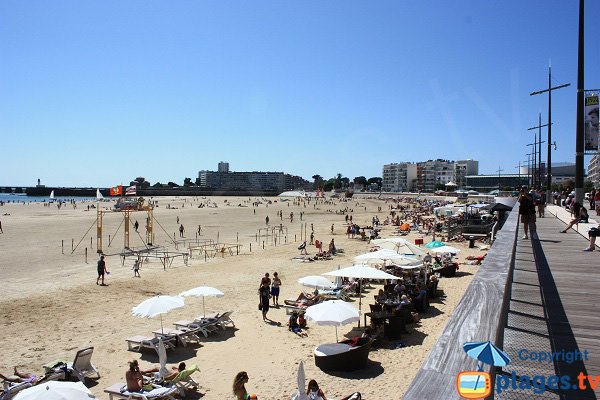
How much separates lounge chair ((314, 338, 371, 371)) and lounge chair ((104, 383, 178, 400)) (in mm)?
2994

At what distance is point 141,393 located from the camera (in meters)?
7.92

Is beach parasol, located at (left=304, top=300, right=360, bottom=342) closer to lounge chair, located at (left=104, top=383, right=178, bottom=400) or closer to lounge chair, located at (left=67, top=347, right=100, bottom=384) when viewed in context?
lounge chair, located at (left=104, top=383, right=178, bottom=400)

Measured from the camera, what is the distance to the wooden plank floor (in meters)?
3.67

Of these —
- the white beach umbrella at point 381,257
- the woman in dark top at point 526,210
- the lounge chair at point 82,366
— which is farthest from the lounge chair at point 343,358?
the white beach umbrella at point 381,257

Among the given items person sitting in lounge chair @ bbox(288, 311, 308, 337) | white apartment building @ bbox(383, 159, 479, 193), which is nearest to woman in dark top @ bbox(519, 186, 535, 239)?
person sitting in lounge chair @ bbox(288, 311, 308, 337)

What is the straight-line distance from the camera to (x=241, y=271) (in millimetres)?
21031

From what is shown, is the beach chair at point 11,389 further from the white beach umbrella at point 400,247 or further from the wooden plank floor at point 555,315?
the white beach umbrella at point 400,247

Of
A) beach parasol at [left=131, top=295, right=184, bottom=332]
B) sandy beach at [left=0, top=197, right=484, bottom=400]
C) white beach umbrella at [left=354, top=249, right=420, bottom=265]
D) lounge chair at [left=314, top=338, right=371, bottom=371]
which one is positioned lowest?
sandy beach at [left=0, top=197, right=484, bottom=400]

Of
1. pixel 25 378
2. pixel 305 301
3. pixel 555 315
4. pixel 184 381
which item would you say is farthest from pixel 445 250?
pixel 25 378

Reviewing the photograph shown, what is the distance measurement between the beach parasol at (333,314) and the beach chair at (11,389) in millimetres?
5788

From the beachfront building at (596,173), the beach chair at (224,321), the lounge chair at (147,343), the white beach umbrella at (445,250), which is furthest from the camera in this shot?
the beachfront building at (596,173)

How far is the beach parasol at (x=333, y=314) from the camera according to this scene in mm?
9859

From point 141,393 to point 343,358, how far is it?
3.94 meters

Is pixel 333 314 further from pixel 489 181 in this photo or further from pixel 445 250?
pixel 489 181
